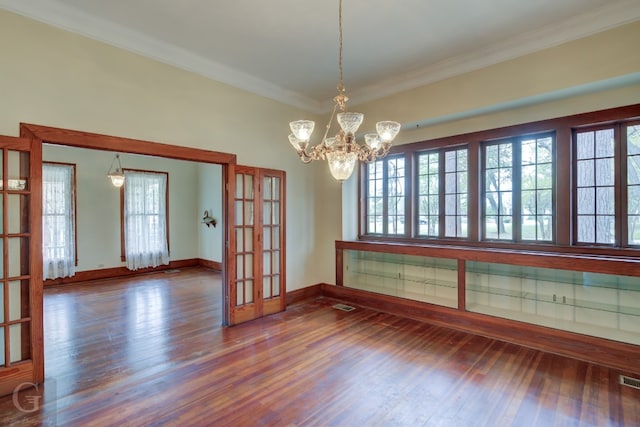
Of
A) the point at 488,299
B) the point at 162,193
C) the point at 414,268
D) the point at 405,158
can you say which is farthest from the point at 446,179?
the point at 162,193

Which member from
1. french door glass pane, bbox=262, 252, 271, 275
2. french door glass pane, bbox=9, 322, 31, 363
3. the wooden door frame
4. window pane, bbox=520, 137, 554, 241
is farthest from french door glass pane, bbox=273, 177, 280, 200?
window pane, bbox=520, 137, 554, 241

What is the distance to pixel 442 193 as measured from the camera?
4.87m

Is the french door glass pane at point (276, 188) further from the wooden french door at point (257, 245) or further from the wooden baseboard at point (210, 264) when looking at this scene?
the wooden baseboard at point (210, 264)

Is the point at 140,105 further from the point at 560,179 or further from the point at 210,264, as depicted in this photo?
the point at 210,264

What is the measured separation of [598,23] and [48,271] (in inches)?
391

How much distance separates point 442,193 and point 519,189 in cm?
103

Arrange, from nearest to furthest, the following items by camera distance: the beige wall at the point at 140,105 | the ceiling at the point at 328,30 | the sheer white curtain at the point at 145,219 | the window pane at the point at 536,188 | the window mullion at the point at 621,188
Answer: the beige wall at the point at 140,105
the ceiling at the point at 328,30
the window mullion at the point at 621,188
the window pane at the point at 536,188
the sheer white curtain at the point at 145,219

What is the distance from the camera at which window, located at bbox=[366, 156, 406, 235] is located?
17.5 feet

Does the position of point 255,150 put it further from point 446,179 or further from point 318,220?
point 446,179

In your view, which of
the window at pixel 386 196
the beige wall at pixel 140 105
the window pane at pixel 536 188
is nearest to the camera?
the beige wall at pixel 140 105

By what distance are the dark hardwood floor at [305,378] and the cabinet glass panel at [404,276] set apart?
53cm

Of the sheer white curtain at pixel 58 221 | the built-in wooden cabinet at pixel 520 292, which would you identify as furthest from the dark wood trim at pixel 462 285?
the sheer white curtain at pixel 58 221

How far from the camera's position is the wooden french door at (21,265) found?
2736 mm

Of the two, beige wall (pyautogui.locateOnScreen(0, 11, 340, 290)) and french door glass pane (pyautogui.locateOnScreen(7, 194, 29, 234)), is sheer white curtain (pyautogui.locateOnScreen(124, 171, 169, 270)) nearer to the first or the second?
beige wall (pyautogui.locateOnScreen(0, 11, 340, 290))
